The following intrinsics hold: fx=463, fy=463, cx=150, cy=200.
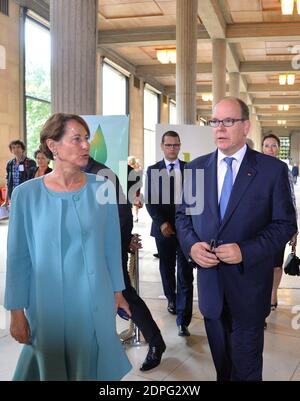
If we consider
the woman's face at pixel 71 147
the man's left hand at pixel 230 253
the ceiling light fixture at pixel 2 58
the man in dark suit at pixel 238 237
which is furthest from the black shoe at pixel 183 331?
the ceiling light fixture at pixel 2 58

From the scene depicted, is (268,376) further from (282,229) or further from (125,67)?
(125,67)

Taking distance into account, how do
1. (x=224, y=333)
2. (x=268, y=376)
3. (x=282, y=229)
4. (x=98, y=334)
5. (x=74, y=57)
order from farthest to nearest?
1. (x=74, y=57)
2. (x=268, y=376)
3. (x=224, y=333)
4. (x=282, y=229)
5. (x=98, y=334)

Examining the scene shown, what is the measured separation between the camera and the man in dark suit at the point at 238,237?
2.43 m

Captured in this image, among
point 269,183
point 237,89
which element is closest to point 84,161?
point 269,183

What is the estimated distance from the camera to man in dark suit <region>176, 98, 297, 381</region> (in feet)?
7.96

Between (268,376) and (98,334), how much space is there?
174cm

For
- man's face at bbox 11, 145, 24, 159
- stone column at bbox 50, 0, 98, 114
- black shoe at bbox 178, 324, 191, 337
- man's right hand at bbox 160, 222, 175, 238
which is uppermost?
stone column at bbox 50, 0, 98, 114

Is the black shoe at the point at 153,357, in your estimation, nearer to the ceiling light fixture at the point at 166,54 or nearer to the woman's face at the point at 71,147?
the woman's face at the point at 71,147

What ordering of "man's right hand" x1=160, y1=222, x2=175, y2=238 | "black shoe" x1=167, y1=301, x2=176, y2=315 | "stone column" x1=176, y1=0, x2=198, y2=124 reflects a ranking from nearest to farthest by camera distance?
"man's right hand" x1=160, y1=222, x2=175, y2=238 < "black shoe" x1=167, y1=301, x2=176, y2=315 < "stone column" x1=176, y1=0, x2=198, y2=124

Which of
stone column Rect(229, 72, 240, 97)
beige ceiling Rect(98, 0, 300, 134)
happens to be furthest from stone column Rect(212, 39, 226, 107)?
stone column Rect(229, 72, 240, 97)

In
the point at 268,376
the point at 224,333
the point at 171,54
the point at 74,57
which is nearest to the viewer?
the point at 224,333

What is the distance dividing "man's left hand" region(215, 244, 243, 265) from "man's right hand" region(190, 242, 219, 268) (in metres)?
0.04

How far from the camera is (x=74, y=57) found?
417 centimetres

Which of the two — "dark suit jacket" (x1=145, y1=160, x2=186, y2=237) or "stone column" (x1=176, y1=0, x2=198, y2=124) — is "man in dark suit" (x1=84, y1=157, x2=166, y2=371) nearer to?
"dark suit jacket" (x1=145, y1=160, x2=186, y2=237)
